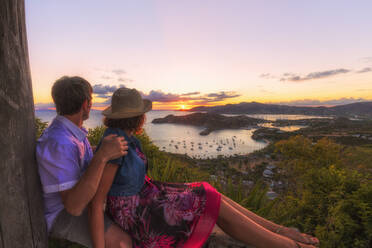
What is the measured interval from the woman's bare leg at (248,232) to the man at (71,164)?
0.83m

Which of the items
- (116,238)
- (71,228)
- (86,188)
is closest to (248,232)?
(116,238)

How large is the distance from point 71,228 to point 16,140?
0.85 metres

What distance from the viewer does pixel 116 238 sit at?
1449 millimetres

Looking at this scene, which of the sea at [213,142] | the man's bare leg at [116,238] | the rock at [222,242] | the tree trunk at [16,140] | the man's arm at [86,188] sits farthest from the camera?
the sea at [213,142]

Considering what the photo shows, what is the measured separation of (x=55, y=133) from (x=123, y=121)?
494 millimetres

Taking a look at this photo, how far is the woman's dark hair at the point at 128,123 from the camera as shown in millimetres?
1588

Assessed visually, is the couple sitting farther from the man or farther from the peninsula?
the peninsula

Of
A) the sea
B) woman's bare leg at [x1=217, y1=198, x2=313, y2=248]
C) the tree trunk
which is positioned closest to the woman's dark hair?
the tree trunk

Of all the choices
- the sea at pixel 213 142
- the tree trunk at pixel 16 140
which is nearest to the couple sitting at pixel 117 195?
the tree trunk at pixel 16 140

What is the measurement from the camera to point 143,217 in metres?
1.54

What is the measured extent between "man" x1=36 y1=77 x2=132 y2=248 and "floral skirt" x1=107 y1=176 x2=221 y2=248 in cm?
12

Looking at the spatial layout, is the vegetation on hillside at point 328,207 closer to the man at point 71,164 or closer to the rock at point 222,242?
the man at point 71,164

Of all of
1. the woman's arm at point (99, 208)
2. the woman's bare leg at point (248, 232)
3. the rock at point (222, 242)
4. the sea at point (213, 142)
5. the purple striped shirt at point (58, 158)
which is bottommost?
the sea at point (213, 142)

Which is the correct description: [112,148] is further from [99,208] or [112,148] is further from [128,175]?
[99,208]
